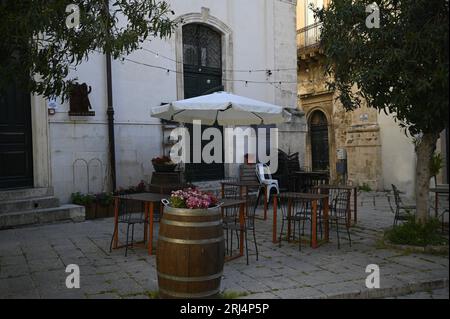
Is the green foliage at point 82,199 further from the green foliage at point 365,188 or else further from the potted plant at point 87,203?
the green foliage at point 365,188

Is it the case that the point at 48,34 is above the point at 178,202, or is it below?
above

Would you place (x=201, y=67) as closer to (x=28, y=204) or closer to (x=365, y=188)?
(x=28, y=204)

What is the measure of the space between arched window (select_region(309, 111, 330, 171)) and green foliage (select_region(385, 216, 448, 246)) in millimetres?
12513

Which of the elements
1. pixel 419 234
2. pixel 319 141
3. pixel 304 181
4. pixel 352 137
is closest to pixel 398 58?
pixel 419 234

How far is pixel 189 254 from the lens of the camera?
3.88 m

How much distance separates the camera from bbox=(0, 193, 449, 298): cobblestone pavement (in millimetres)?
4402

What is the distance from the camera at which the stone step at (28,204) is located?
7758 millimetres

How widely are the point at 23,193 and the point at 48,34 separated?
4.29m

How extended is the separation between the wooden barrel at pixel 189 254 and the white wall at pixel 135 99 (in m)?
5.49

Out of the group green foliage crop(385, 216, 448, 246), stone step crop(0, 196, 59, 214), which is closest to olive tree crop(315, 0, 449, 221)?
green foliage crop(385, 216, 448, 246)

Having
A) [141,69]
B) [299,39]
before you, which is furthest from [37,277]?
[299,39]

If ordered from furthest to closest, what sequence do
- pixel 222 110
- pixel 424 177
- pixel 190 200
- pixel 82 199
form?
pixel 82 199
pixel 222 110
pixel 424 177
pixel 190 200

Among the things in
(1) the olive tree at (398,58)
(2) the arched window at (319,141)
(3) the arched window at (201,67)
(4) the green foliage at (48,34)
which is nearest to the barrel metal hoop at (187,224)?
(4) the green foliage at (48,34)

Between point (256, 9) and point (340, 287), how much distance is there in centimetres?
952
